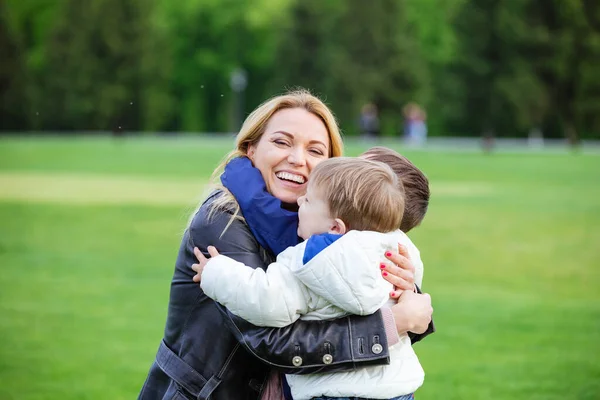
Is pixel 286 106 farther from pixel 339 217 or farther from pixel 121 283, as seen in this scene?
pixel 121 283

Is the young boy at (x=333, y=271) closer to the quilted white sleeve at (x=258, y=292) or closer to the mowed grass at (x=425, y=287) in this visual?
the quilted white sleeve at (x=258, y=292)

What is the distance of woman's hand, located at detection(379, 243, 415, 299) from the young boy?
6 centimetres

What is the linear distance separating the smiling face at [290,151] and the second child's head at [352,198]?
58cm

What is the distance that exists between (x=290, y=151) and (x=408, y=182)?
52 centimetres

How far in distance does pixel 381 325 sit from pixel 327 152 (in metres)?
0.90

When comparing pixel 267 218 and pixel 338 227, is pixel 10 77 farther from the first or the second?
pixel 338 227

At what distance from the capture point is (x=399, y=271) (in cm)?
345

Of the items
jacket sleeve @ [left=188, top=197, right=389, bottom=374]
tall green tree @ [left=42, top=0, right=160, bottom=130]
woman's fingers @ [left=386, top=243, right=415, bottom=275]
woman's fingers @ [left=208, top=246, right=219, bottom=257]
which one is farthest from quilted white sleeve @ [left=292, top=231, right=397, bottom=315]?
tall green tree @ [left=42, top=0, right=160, bottom=130]

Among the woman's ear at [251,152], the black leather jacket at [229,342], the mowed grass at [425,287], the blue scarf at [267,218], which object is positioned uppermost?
the woman's ear at [251,152]

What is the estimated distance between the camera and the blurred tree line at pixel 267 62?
64188mm

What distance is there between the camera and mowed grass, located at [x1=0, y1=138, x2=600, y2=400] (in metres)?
7.75

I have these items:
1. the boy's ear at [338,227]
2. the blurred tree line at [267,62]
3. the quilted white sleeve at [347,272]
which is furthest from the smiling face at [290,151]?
the blurred tree line at [267,62]

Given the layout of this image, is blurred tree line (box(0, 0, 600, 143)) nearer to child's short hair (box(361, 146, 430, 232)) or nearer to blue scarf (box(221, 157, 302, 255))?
child's short hair (box(361, 146, 430, 232))

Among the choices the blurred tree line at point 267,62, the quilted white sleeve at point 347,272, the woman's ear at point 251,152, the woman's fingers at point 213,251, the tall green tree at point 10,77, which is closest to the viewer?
the quilted white sleeve at point 347,272
